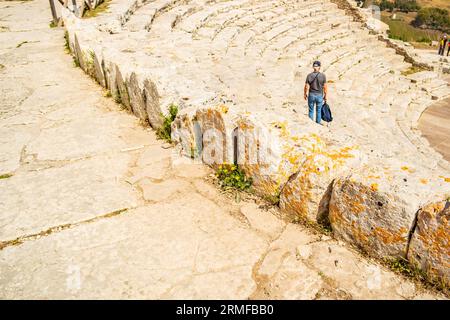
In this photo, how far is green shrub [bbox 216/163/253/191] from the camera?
10.5 feet

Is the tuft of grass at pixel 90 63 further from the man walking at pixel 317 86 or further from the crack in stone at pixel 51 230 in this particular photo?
the crack in stone at pixel 51 230

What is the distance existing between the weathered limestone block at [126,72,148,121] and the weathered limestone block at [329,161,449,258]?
287cm

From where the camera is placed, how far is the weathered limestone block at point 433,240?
211 cm

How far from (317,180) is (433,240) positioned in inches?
32.6

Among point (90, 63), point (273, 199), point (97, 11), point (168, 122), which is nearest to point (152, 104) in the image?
point (168, 122)

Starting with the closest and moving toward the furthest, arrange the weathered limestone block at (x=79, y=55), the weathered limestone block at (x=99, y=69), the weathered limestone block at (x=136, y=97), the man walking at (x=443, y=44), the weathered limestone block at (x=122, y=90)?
1. the weathered limestone block at (x=136, y=97)
2. the weathered limestone block at (x=122, y=90)
3. the weathered limestone block at (x=99, y=69)
4. the weathered limestone block at (x=79, y=55)
5. the man walking at (x=443, y=44)

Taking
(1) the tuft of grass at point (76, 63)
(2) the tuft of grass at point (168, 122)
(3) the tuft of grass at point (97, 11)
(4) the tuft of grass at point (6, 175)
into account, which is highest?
(3) the tuft of grass at point (97, 11)

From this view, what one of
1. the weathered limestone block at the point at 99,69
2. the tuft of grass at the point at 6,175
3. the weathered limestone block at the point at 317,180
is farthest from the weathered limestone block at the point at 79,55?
the weathered limestone block at the point at 317,180

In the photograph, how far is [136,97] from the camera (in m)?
4.68

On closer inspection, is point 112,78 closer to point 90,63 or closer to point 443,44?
point 90,63

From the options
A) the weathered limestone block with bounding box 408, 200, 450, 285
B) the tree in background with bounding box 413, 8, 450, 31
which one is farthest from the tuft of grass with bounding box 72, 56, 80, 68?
the tree in background with bounding box 413, 8, 450, 31

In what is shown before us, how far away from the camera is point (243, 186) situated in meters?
3.19

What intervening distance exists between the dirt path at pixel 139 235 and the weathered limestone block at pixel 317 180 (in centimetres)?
18
